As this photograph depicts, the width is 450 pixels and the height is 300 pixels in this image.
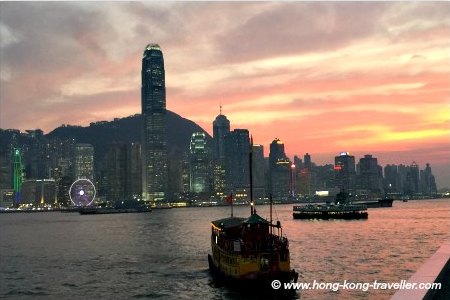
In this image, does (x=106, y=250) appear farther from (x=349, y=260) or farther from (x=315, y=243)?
(x=349, y=260)

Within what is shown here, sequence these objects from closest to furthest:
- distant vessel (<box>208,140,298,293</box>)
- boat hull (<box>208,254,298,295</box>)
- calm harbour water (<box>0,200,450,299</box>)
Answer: boat hull (<box>208,254,298,295</box>) < distant vessel (<box>208,140,298,293</box>) < calm harbour water (<box>0,200,450,299</box>)

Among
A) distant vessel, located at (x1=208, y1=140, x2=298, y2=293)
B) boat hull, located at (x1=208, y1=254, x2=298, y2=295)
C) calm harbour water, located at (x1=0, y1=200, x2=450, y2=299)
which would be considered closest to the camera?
boat hull, located at (x1=208, y1=254, x2=298, y2=295)

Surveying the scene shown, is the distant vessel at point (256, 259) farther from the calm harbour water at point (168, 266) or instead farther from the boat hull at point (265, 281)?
the calm harbour water at point (168, 266)

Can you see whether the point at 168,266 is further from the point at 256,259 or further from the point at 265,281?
the point at 265,281

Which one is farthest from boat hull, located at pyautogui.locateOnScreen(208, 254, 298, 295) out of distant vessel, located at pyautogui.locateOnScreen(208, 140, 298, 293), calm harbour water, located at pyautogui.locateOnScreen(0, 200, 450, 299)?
calm harbour water, located at pyautogui.locateOnScreen(0, 200, 450, 299)

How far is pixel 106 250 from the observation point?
326ft

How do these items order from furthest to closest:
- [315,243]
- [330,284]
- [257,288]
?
[315,243]
[330,284]
[257,288]

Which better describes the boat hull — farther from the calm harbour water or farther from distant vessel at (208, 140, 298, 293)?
the calm harbour water

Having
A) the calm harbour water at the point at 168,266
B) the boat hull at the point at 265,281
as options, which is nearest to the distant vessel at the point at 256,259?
the boat hull at the point at 265,281

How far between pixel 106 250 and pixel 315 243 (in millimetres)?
41239

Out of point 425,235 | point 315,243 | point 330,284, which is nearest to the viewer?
point 330,284

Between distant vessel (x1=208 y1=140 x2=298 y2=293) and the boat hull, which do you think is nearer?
the boat hull

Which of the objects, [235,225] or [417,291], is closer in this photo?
[417,291]

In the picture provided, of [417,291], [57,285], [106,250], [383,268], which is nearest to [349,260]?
[383,268]
